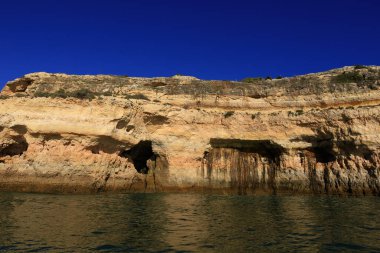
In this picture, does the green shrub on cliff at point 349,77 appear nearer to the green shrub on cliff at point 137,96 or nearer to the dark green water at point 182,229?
the dark green water at point 182,229

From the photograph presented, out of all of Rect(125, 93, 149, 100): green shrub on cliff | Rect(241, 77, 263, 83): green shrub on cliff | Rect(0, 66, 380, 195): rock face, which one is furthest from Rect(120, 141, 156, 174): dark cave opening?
Rect(241, 77, 263, 83): green shrub on cliff

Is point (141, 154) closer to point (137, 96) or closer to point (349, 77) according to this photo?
point (137, 96)

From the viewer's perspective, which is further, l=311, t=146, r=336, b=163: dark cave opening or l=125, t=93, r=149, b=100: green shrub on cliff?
l=125, t=93, r=149, b=100: green shrub on cliff

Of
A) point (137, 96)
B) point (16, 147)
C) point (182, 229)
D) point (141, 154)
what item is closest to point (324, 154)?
point (141, 154)

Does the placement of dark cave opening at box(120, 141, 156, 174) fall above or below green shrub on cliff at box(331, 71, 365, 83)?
below

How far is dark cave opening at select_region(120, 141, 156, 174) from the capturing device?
30.2 meters

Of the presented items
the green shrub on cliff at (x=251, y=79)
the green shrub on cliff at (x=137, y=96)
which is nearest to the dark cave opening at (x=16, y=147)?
the green shrub on cliff at (x=137, y=96)

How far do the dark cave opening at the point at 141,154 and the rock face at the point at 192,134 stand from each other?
0.32 feet

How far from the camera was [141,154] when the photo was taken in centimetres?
3164

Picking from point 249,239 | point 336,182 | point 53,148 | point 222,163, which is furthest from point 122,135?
point 249,239

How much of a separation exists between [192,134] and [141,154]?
4.98 meters

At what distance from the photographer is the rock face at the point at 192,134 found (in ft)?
84.2

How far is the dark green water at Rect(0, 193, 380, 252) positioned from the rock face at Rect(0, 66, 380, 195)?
9.03 metres

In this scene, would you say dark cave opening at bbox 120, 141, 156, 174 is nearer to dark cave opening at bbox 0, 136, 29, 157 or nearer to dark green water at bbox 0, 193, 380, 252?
dark cave opening at bbox 0, 136, 29, 157
